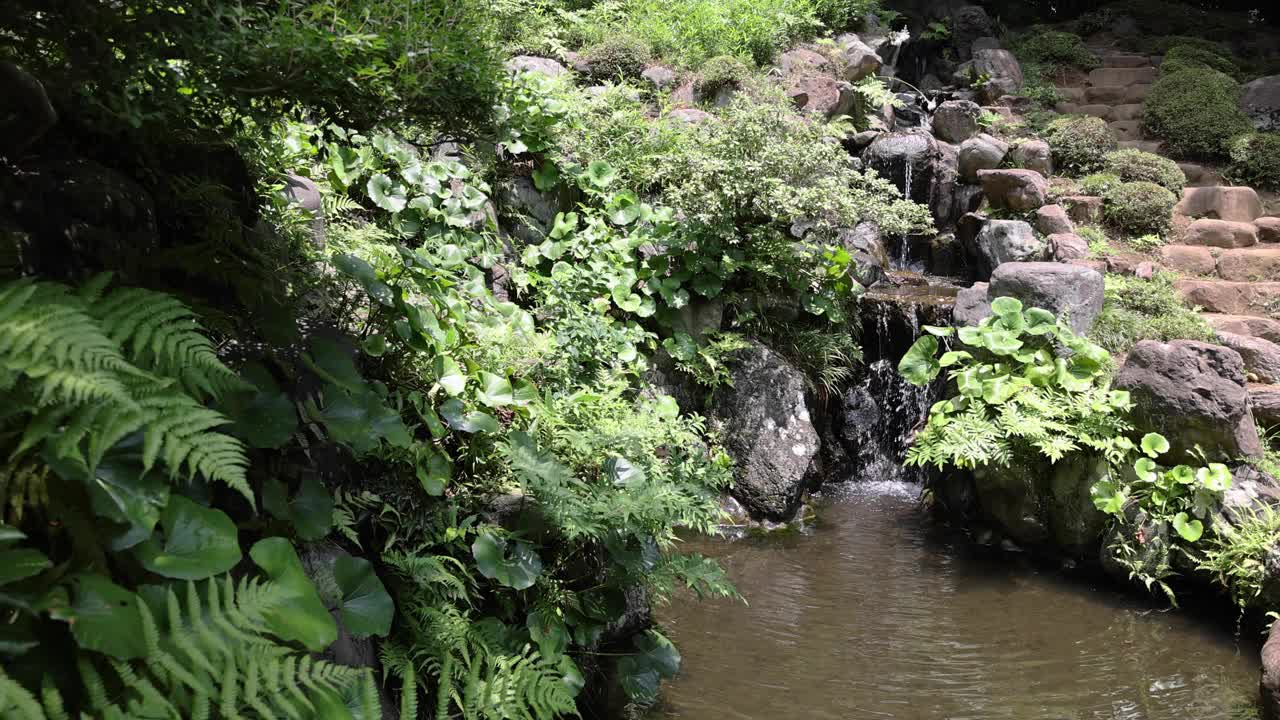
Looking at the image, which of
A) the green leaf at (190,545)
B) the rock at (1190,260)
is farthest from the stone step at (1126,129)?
the green leaf at (190,545)

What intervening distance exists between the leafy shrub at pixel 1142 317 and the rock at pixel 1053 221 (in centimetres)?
120

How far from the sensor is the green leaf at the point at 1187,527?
196 inches

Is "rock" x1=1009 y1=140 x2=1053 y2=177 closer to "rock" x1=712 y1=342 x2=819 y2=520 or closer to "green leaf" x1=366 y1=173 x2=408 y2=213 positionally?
"rock" x1=712 y1=342 x2=819 y2=520

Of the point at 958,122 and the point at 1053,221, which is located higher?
the point at 958,122

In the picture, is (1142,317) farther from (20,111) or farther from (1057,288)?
(20,111)

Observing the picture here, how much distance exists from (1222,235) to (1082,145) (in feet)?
6.77

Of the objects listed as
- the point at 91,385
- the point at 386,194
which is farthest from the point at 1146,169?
the point at 91,385

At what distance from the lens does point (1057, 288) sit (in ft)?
21.1

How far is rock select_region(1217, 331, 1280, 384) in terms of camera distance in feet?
20.4

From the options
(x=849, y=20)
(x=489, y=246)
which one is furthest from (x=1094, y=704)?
(x=849, y=20)

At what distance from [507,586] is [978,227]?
7920mm

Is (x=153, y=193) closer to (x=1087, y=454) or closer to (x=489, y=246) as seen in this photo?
(x=489, y=246)

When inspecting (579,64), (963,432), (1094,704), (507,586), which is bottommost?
(1094,704)

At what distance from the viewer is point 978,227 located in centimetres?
938
